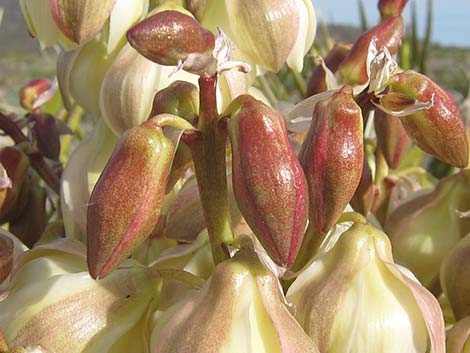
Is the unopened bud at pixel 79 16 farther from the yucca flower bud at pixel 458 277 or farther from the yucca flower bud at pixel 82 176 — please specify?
the yucca flower bud at pixel 458 277

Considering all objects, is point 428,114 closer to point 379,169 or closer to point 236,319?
point 236,319

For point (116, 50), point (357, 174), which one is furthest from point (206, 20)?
point (357, 174)

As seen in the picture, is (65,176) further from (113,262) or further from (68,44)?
(113,262)

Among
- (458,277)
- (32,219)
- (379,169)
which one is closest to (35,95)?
(32,219)

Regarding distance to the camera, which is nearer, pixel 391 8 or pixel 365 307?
pixel 365 307

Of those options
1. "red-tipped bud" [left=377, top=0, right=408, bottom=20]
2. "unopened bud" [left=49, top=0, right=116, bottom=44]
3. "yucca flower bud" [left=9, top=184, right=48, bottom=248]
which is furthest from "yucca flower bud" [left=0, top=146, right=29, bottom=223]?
"red-tipped bud" [left=377, top=0, right=408, bottom=20]

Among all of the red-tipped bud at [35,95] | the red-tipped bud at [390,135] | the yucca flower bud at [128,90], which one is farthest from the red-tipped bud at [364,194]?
the red-tipped bud at [35,95]
